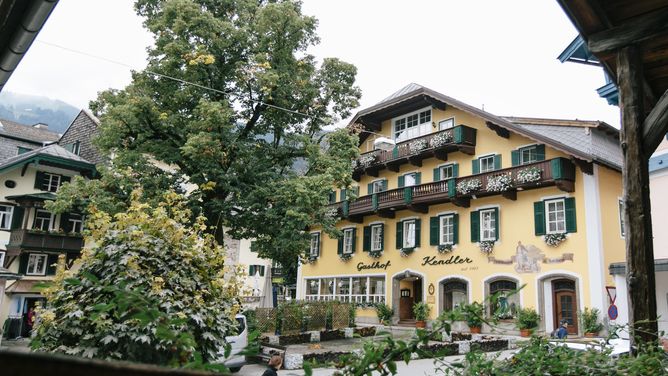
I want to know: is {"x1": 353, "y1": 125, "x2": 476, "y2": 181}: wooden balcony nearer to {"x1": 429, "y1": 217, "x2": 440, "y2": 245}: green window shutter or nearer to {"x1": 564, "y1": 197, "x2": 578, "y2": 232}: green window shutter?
{"x1": 429, "y1": 217, "x2": 440, "y2": 245}: green window shutter

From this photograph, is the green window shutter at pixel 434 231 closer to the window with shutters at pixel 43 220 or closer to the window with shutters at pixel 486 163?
the window with shutters at pixel 486 163

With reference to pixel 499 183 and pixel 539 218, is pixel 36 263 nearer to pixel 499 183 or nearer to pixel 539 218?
pixel 499 183

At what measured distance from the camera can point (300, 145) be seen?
68.4 ft

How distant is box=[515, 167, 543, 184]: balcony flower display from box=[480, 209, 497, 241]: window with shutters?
279cm

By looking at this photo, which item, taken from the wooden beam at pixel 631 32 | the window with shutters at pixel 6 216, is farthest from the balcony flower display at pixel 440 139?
the window with shutters at pixel 6 216

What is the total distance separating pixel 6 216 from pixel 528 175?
27061 mm

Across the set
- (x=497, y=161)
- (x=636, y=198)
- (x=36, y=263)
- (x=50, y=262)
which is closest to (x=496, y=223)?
(x=497, y=161)

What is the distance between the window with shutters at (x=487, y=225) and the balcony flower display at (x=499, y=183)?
167cm

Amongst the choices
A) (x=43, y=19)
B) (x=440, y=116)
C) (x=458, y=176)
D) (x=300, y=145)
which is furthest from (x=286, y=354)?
(x=440, y=116)

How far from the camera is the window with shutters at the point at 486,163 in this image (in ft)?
87.4

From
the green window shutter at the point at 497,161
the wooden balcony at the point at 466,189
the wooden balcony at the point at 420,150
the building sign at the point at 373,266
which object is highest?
the wooden balcony at the point at 420,150

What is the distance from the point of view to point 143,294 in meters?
3.86

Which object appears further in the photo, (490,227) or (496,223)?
(490,227)

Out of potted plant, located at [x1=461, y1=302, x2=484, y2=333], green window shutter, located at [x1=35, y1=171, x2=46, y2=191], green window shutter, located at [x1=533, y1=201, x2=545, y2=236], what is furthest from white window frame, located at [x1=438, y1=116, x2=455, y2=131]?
potted plant, located at [x1=461, y1=302, x2=484, y2=333]
